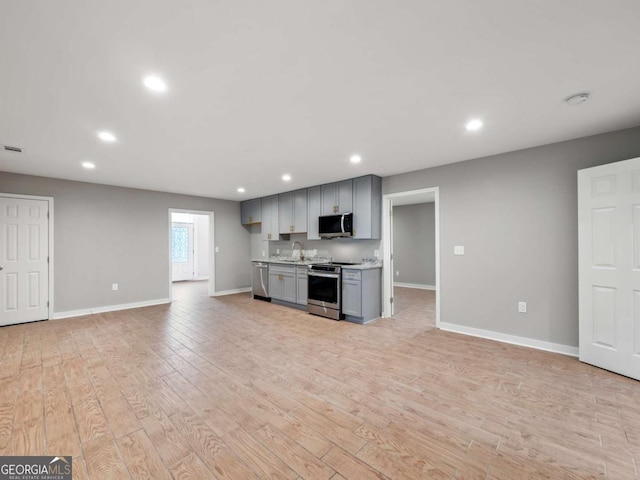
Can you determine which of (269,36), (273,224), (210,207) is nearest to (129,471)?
(269,36)

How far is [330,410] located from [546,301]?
117 inches

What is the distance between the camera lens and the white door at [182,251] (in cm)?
984

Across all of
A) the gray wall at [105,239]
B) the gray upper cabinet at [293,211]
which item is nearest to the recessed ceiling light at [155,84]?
the gray upper cabinet at [293,211]

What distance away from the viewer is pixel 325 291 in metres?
4.90

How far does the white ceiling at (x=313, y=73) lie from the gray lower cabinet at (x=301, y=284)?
102 inches

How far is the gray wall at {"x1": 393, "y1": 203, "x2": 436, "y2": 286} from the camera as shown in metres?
7.76

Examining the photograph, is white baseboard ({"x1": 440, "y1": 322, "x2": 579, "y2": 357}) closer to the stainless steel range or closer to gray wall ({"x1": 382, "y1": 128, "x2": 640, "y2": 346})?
gray wall ({"x1": 382, "y1": 128, "x2": 640, "y2": 346})

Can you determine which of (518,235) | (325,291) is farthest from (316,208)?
(518,235)

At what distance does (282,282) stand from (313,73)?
14.8 ft

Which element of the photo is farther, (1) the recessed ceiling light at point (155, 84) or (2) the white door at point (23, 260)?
(2) the white door at point (23, 260)

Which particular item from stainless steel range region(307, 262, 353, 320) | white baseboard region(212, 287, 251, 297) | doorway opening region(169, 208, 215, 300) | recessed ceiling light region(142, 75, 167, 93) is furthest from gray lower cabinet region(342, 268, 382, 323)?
doorway opening region(169, 208, 215, 300)

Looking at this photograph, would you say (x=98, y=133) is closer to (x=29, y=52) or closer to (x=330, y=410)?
(x=29, y=52)

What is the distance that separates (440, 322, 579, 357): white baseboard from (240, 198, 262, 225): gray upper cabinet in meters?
4.90

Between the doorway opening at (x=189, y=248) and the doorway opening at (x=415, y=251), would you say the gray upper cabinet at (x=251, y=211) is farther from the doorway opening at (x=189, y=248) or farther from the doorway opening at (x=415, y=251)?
the doorway opening at (x=415, y=251)
